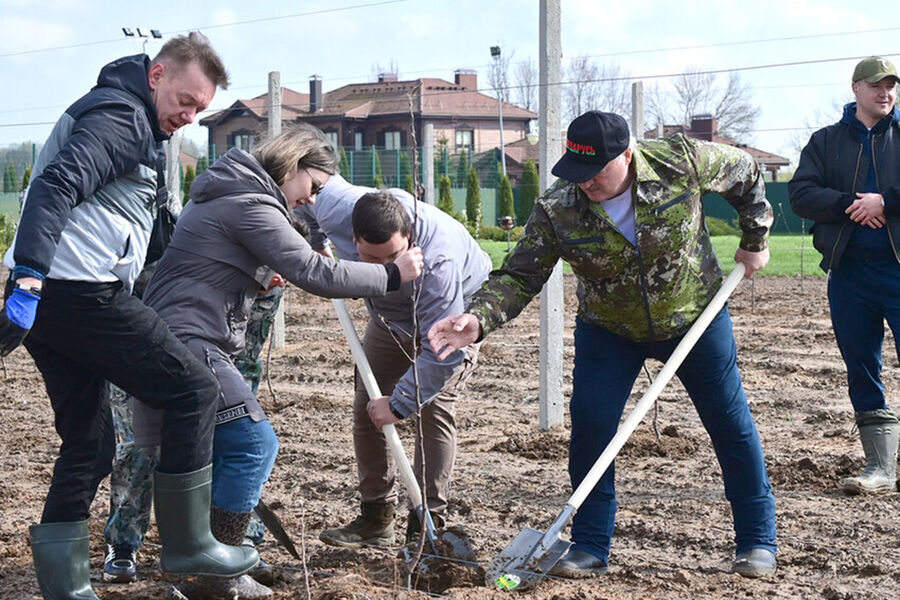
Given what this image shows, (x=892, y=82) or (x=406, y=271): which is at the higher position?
(x=892, y=82)

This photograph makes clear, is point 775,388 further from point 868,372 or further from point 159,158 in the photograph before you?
point 159,158

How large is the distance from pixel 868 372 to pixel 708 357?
1.68 m

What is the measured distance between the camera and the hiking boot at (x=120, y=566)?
412 cm

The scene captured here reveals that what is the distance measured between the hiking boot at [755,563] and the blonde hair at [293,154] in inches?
82.7

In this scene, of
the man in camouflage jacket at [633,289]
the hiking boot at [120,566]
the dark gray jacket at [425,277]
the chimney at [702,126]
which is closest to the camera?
the man in camouflage jacket at [633,289]

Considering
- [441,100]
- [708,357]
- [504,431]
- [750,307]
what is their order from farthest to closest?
1. [441,100]
2. [750,307]
3. [504,431]
4. [708,357]

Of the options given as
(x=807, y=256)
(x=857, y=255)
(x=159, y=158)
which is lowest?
(x=807, y=256)

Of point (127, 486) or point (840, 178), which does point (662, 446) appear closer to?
point (840, 178)

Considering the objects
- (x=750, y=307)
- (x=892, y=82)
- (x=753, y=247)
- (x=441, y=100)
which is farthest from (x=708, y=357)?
(x=441, y=100)

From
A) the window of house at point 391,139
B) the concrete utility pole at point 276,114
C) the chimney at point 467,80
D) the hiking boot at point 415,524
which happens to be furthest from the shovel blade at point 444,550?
the chimney at point 467,80

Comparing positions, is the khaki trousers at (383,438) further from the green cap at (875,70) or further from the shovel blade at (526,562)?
the green cap at (875,70)

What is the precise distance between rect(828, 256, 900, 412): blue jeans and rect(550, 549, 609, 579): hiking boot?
6.14ft

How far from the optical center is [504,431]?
6941 millimetres

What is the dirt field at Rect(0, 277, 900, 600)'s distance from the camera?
4090 mm
